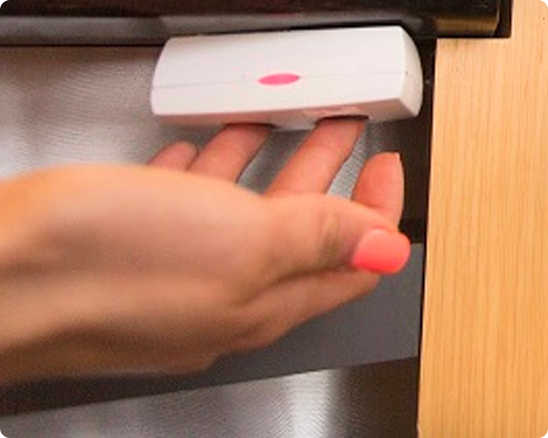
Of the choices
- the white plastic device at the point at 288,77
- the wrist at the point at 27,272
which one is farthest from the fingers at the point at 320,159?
the wrist at the point at 27,272

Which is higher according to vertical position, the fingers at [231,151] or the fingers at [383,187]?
the fingers at [231,151]

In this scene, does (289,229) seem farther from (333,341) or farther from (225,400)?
(225,400)

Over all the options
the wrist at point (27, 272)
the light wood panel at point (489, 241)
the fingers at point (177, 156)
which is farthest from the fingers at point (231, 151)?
the wrist at point (27, 272)

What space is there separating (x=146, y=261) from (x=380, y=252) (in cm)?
12

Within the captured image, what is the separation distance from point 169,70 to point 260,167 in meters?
0.13

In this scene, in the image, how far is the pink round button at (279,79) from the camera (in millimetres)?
563

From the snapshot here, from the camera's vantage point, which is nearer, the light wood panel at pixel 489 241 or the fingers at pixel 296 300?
the fingers at pixel 296 300

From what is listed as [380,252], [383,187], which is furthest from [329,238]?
[383,187]

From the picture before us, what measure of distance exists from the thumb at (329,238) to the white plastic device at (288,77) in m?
0.14

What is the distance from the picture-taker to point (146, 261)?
0.36 meters

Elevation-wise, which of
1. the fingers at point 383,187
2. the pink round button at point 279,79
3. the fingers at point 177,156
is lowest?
the fingers at point 383,187

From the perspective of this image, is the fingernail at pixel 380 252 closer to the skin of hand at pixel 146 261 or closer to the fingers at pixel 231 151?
the skin of hand at pixel 146 261

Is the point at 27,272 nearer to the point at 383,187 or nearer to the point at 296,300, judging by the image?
the point at 296,300

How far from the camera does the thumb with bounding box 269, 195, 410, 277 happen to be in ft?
1.24
